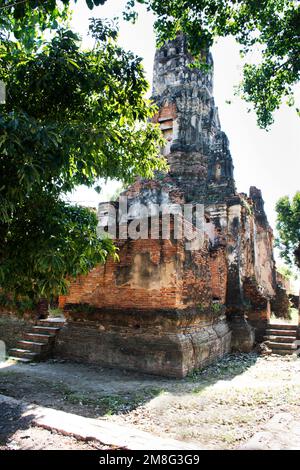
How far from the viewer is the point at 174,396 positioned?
556cm

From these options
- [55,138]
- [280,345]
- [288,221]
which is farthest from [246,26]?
[288,221]

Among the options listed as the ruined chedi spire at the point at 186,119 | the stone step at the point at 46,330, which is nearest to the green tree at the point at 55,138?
the stone step at the point at 46,330

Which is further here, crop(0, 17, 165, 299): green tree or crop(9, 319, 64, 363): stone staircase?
crop(9, 319, 64, 363): stone staircase

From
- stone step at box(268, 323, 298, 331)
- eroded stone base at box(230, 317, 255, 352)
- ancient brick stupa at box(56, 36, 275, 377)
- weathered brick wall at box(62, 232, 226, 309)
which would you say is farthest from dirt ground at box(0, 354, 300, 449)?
stone step at box(268, 323, 298, 331)

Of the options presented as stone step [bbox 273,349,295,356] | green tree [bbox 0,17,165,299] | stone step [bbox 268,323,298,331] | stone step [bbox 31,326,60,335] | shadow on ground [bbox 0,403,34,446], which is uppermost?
green tree [bbox 0,17,165,299]

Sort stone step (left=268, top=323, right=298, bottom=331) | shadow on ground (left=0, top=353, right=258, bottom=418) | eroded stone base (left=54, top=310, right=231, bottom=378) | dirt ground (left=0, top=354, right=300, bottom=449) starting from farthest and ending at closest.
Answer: stone step (left=268, top=323, right=298, bottom=331), eroded stone base (left=54, top=310, right=231, bottom=378), shadow on ground (left=0, top=353, right=258, bottom=418), dirt ground (left=0, top=354, right=300, bottom=449)

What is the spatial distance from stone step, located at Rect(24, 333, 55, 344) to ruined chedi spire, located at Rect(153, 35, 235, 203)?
26.1ft

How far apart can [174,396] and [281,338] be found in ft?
19.7

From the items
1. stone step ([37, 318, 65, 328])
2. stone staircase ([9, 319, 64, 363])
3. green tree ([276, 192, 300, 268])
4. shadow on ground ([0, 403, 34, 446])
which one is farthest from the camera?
green tree ([276, 192, 300, 268])

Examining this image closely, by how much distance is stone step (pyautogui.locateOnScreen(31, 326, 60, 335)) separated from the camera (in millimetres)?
8633

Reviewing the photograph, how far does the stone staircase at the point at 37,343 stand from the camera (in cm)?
797

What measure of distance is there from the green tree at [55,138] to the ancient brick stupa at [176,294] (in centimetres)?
222

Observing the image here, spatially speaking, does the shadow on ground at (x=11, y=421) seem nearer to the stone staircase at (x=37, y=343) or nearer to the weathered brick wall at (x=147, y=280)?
the weathered brick wall at (x=147, y=280)

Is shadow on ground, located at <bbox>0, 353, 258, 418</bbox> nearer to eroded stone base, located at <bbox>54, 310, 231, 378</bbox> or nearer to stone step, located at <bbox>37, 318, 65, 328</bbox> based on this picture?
eroded stone base, located at <bbox>54, 310, 231, 378</bbox>
